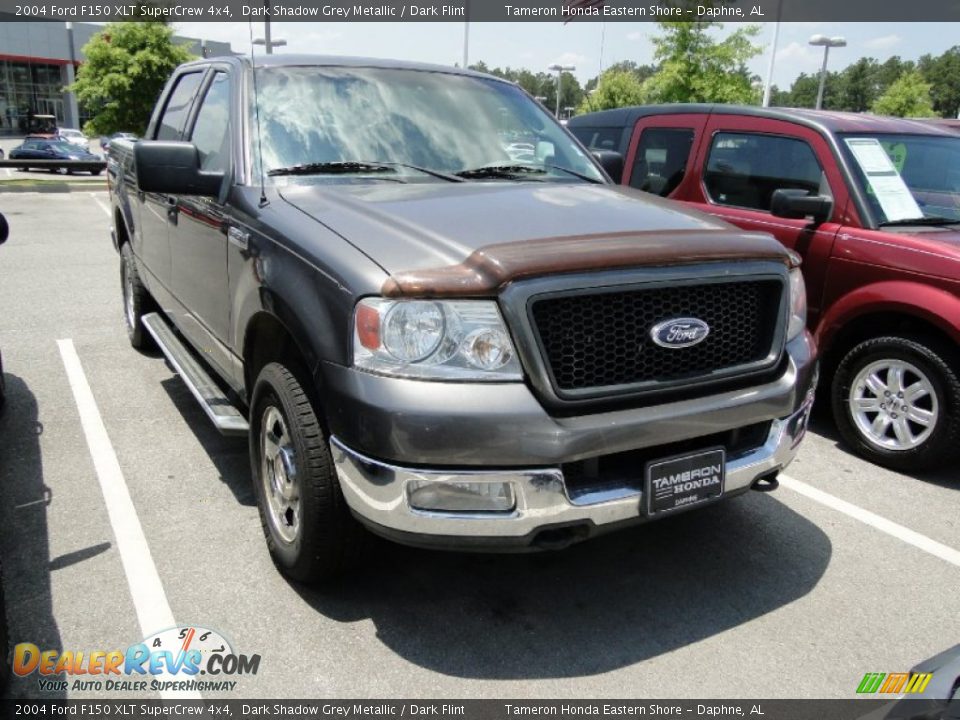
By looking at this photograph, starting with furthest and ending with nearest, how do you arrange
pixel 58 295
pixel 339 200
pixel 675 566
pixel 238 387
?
pixel 58 295
pixel 238 387
pixel 675 566
pixel 339 200

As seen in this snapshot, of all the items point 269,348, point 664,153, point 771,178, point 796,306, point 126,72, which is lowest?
point 269,348

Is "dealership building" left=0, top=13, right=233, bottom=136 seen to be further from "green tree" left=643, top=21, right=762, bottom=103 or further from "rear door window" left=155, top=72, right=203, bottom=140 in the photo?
"rear door window" left=155, top=72, right=203, bottom=140

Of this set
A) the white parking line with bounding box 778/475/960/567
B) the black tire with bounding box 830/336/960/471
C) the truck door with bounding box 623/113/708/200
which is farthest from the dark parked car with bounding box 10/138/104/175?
the white parking line with bounding box 778/475/960/567

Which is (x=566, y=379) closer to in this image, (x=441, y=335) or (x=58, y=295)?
(x=441, y=335)

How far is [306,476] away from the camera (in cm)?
265

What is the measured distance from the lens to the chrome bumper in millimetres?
2354

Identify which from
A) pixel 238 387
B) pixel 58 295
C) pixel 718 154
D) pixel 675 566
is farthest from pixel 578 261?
pixel 58 295

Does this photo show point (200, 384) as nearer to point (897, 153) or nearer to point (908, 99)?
point (897, 153)

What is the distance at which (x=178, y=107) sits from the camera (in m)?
4.83

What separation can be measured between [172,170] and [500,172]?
4.76 feet

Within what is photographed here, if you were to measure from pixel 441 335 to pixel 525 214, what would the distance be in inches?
28.8

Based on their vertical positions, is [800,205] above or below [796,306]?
above

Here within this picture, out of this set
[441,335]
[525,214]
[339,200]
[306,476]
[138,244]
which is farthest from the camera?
[138,244]

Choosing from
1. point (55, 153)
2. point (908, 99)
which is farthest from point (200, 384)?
point (908, 99)
